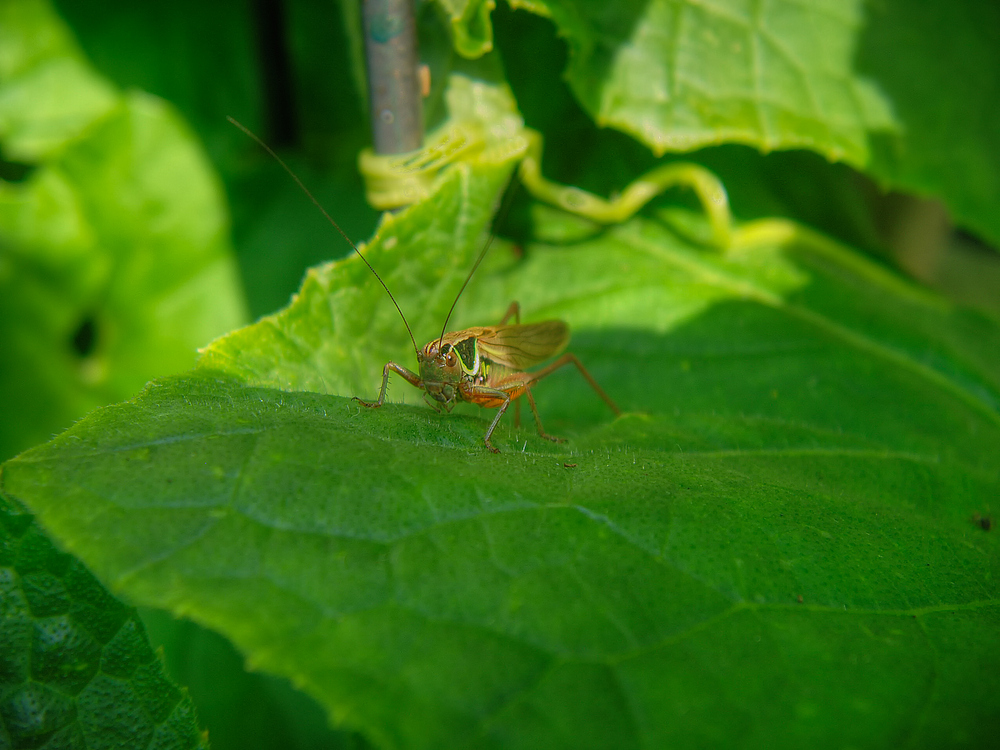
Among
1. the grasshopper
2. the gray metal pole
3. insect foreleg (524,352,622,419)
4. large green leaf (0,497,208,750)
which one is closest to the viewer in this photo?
large green leaf (0,497,208,750)

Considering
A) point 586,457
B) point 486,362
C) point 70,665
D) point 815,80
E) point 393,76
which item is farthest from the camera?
point 815,80

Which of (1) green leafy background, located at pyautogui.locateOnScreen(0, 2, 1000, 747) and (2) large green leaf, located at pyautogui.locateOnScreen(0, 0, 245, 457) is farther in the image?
(2) large green leaf, located at pyautogui.locateOnScreen(0, 0, 245, 457)

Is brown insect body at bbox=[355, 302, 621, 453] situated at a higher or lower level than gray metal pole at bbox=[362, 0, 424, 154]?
lower

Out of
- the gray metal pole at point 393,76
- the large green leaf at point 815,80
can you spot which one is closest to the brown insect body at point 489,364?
the gray metal pole at point 393,76

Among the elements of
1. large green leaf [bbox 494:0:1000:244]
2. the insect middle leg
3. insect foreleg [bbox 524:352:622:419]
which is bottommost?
insect foreleg [bbox 524:352:622:419]

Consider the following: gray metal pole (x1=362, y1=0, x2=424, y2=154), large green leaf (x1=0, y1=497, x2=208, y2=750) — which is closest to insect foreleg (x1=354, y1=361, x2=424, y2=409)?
gray metal pole (x1=362, y1=0, x2=424, y2=154)

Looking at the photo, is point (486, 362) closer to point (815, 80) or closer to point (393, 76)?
point (393, 76)

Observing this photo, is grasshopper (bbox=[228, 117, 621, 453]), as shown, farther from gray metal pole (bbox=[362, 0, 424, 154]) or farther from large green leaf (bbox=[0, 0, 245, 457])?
large green leaf (bbox=[0, 0, 245, 457])

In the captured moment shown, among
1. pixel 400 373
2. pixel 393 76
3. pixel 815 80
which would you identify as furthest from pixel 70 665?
pixel 815 80
